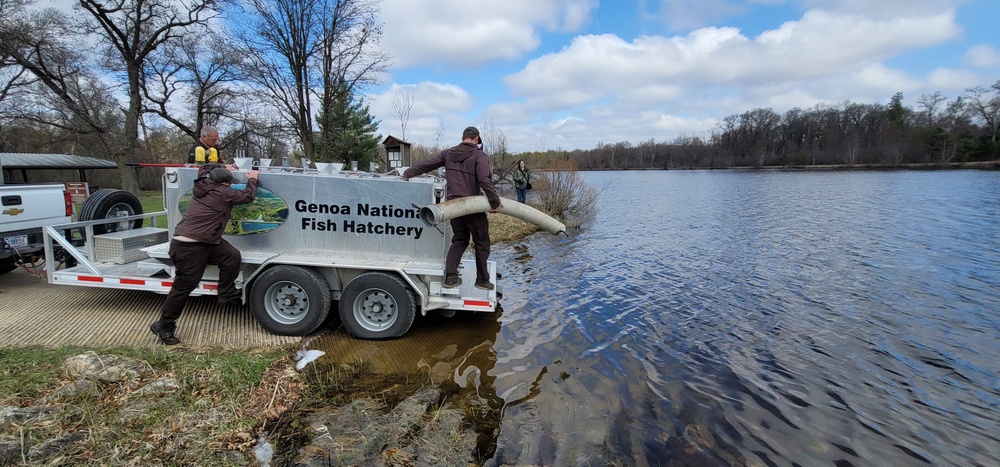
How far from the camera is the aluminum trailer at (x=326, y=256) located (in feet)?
16.9

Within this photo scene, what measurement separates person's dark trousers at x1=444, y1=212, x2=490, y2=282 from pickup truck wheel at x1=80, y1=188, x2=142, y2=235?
528cm

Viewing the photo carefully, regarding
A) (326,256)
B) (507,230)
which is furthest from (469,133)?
(507,230)

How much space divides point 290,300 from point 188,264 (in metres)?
1.07

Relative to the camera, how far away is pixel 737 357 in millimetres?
5445

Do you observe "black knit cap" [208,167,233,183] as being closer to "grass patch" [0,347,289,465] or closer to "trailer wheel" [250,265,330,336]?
"trailer wheel" [250,265,330,336]

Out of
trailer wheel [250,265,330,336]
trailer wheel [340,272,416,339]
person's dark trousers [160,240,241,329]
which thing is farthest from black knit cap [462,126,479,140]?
person's dark trousers [160,240,241,329]

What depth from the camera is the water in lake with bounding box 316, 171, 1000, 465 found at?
3775 millimetres

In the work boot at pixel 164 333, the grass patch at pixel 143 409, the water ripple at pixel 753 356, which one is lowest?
the water ripple at pixel 753 356

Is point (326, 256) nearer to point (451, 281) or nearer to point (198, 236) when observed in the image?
point (198, 236)

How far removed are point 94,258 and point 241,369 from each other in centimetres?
336

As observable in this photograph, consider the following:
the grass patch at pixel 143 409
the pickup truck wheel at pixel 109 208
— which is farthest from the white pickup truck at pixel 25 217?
the grass patch at pixel 143 409

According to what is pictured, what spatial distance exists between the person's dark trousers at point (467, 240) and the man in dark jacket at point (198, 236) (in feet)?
7.39

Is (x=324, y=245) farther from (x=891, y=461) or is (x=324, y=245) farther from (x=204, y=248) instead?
(x=891, y=461)

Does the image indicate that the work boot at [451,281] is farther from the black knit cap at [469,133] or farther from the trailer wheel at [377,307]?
the black knit cap at [469,133]
